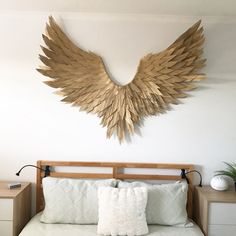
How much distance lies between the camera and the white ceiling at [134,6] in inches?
94.7

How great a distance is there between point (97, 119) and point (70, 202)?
2.54 ft

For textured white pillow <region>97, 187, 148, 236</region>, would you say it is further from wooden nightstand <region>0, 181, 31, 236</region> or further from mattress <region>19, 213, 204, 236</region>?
wooden nightstand <region>0, 181, 31, 236</region>

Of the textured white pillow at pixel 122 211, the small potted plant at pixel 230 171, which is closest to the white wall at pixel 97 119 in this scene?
the small potted plant at pixel 230 171

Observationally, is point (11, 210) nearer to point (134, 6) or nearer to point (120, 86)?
point (120, 86)

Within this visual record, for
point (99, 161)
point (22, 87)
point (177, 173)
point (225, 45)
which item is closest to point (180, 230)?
point (177, 173)

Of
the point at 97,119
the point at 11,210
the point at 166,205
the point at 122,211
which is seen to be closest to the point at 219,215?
the point at 166,205

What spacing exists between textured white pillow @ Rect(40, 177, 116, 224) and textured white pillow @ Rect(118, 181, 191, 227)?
284 mm

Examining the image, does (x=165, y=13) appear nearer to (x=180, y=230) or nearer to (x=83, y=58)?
(x=83, y=58)

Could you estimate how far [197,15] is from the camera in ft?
8.77

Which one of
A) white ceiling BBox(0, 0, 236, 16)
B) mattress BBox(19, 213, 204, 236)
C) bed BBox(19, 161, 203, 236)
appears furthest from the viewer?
bed BBox(19, 161, 203, 236)

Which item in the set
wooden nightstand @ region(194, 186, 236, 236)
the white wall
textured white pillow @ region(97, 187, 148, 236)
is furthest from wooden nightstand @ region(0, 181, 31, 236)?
wooden nightstand @ region(194, 186, 236, 236)

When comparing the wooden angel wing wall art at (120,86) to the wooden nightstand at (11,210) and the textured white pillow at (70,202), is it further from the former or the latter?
the wooden nightstand at (11,210)

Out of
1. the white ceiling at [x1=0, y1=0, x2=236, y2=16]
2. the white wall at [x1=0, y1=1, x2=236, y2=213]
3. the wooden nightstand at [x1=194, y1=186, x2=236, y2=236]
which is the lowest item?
the wooden nightstand at [x1=194, y1=186, x2=236, y2=236]

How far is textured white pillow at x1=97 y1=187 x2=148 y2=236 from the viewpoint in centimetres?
230
